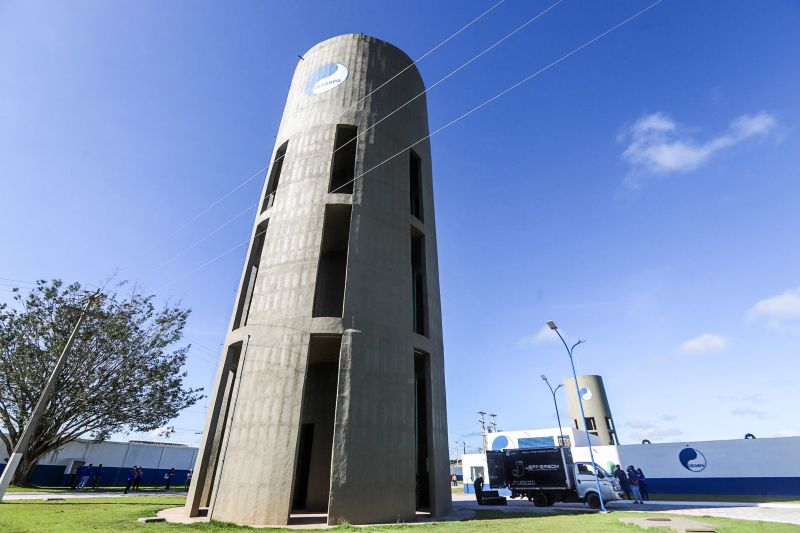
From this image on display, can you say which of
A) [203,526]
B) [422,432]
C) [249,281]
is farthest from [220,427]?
[422,432]

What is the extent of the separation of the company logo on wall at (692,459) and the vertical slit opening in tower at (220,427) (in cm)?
3104

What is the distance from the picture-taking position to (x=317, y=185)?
20328mm

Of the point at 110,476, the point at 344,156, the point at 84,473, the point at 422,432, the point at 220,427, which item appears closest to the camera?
the point at 220,427

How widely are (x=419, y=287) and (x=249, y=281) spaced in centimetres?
964

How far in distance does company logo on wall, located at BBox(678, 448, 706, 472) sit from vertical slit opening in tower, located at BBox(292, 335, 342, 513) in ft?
85.5

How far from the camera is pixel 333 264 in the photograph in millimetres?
23500

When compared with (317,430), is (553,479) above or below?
below

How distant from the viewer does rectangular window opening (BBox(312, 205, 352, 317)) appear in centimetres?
2077

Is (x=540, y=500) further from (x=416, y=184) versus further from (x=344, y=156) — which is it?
(x=344, y=156)

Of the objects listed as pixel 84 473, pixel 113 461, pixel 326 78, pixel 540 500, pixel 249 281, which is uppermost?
pixel 326 78

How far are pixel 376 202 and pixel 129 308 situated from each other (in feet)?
75.0

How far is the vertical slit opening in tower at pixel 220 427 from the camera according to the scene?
56.7ft

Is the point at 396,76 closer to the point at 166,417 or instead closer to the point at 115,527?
the point at 115,527

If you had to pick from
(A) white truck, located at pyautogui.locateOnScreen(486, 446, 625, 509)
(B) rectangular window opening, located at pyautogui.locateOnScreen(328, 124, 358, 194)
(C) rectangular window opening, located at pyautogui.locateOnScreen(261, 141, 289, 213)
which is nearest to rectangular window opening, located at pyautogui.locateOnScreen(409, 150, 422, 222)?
(B) rectangular window opening, located at pyautogui.locateOnScreen(328, 124, 358, 194)
